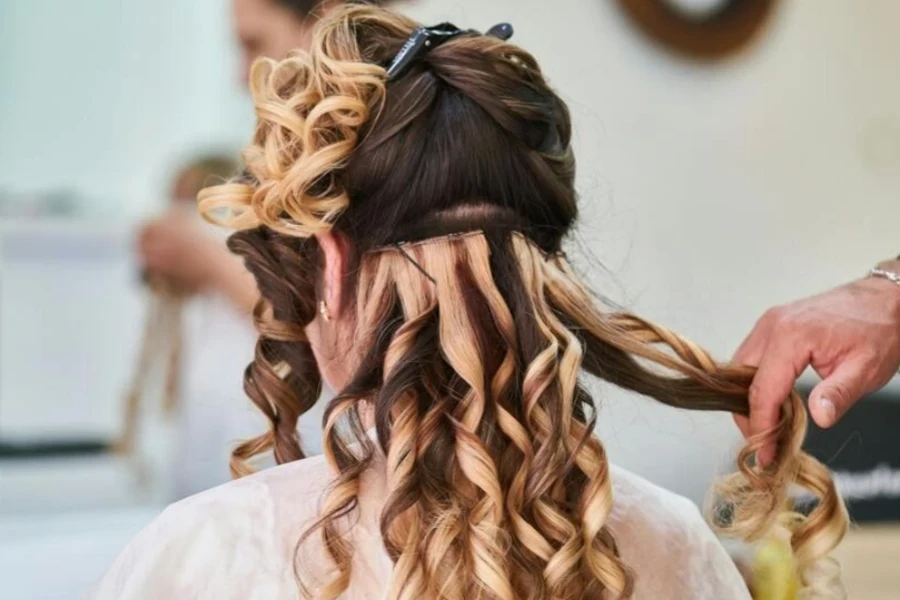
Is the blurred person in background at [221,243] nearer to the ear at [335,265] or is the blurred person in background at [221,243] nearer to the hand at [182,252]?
the hand at [182,252]

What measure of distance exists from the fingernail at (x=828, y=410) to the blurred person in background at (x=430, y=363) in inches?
6.8

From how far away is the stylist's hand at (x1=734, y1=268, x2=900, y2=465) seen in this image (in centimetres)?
107

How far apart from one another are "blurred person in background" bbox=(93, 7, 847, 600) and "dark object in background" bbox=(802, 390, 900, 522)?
1.65m

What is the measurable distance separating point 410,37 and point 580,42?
4.63 feet

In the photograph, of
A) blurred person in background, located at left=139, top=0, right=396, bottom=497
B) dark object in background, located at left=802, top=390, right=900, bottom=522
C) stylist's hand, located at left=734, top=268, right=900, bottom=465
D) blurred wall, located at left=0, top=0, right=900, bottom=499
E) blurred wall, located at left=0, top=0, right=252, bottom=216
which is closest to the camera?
stylist's hand, located at left=734, top=268, right=900, bottom=465

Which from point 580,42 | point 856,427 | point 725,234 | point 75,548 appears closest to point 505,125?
point 75,548

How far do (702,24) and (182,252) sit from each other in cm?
126

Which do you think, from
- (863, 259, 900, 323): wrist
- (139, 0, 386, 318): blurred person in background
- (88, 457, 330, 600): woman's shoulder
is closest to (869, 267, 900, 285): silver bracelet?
(863, 259, 900, 323): wrist

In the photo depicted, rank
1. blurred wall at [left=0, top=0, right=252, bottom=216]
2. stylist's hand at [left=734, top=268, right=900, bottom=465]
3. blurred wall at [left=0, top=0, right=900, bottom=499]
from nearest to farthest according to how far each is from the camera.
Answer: stylist's hand at [left=734, top=268, right=900, bottom=465] < blurred wall at [left=0, top=0, right=252, bottom=216] < blurred wall at [left=0, top=0, right=900, bottom=499]

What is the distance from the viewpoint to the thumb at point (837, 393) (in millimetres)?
1020

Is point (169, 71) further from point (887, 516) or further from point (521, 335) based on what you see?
point (887, 516)

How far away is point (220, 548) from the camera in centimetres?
86

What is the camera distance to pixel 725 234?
2449 mm

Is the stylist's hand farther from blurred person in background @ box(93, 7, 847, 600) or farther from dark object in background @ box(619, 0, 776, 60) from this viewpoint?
dark object in background @ box(619, 0, 776, 60)
